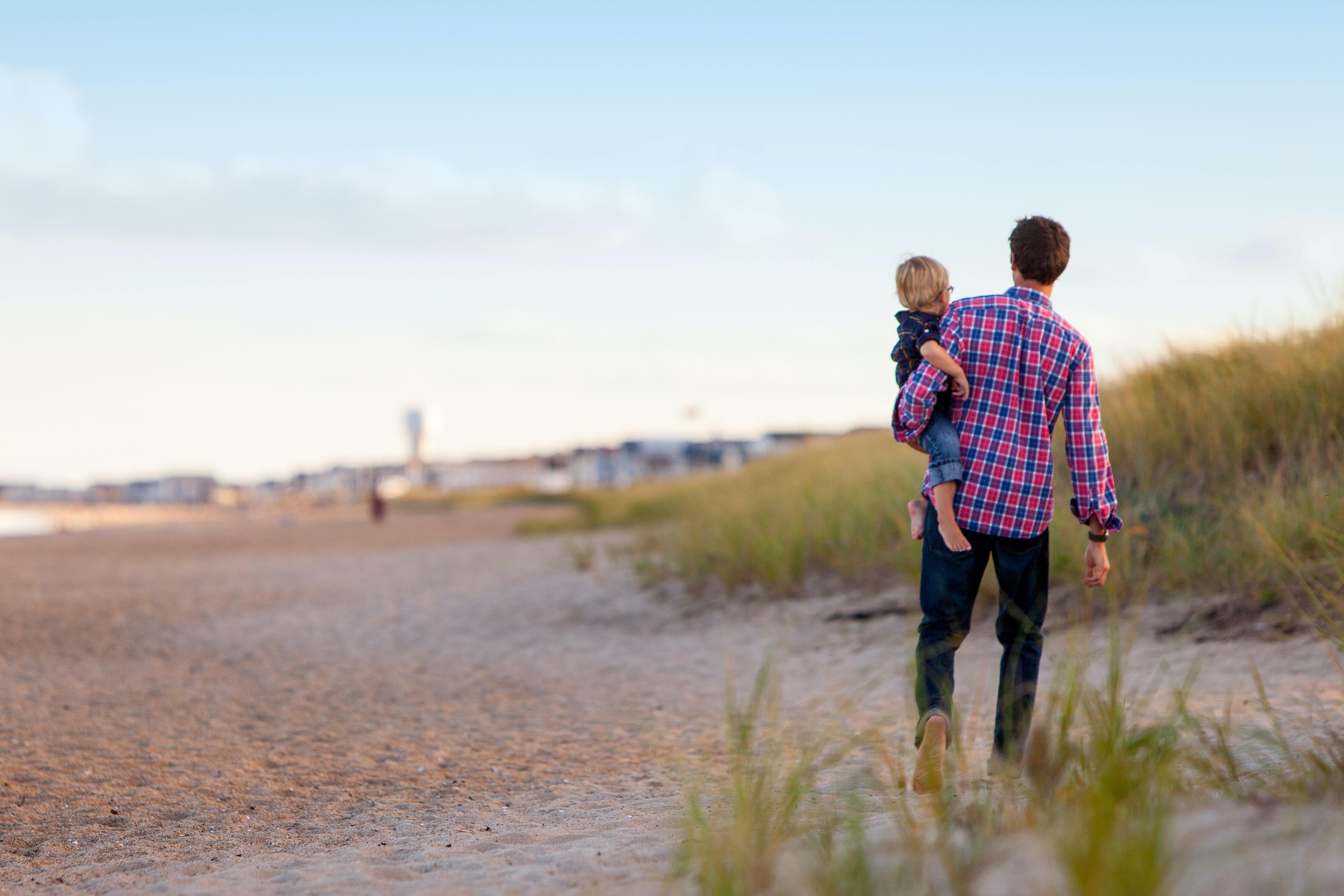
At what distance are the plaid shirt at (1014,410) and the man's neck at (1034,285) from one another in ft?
0.14

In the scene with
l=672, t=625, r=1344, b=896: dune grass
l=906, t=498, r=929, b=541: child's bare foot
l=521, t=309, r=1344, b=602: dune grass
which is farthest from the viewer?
l=521, t=309, r=1344, b=602: dune grass

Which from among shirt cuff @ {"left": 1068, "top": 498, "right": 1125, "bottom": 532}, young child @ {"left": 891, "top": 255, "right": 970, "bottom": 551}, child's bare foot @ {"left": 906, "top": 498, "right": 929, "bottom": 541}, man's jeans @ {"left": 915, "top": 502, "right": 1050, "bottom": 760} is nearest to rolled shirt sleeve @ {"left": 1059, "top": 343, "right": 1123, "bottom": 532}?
shirt cuff @ {"left": 1068, "top": 498, "right": 1125, "bottom": 532}

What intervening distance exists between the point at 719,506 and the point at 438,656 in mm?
5259

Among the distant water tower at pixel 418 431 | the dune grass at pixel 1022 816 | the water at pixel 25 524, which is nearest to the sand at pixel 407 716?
the dune grass at pixel 1022 816

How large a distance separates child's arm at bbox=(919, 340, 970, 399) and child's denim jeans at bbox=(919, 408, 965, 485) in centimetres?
12

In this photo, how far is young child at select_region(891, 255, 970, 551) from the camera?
10.7 ft

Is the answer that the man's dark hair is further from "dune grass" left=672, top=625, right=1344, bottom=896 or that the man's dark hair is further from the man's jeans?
"dune grass" left=672, top=625, right=1344, bottom=896

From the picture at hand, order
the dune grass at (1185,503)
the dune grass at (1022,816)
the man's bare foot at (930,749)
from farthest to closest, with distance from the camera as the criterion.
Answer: the dune grass at (1185,503) < the man's bare foot at (930,749) < the dune grass at (1022,816)

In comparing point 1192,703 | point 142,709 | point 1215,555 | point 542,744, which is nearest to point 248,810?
point 542,744

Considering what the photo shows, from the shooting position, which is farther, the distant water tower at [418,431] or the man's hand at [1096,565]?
the distant water tower at [418,431]

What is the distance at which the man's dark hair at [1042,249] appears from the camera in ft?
10.9

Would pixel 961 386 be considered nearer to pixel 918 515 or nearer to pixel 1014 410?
pixel 1014 410

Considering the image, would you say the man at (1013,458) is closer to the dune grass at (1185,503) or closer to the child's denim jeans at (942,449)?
the child's denim jeans at (942,449)

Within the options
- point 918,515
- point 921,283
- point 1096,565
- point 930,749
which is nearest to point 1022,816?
point 930,749
